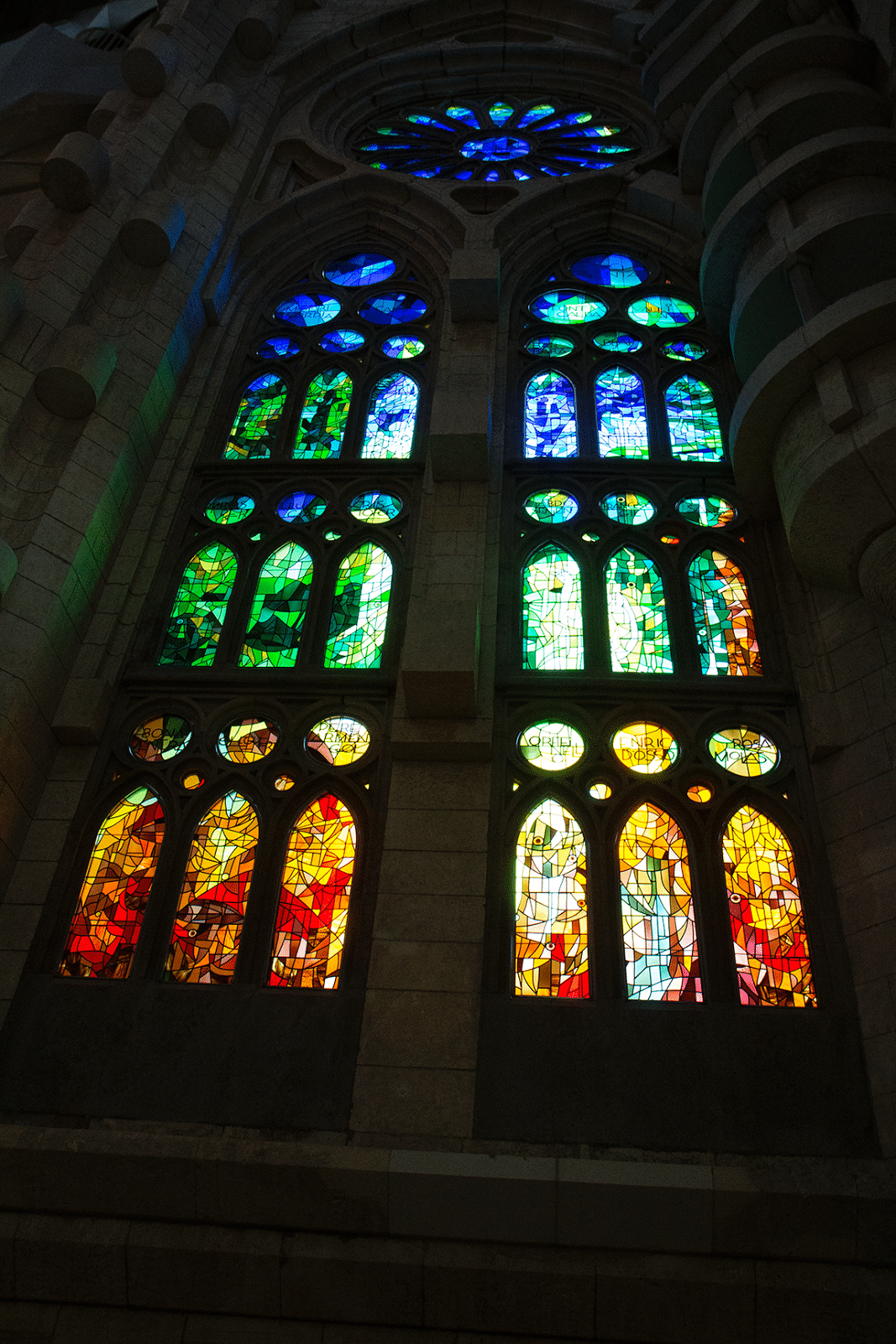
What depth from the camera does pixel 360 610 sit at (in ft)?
26.6

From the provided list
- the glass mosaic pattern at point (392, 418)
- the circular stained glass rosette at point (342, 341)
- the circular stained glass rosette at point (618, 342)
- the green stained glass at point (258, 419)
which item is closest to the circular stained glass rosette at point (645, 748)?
the glass mosaic pattern at point (392, 418)

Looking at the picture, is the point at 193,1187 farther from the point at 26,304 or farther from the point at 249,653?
the point at 26,304

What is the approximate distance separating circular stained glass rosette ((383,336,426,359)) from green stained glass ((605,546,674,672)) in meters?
3.37

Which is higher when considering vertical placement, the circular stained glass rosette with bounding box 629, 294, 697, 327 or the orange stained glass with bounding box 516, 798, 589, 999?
the circular stained glass rosette with bounding box 629, 294, 697, 327

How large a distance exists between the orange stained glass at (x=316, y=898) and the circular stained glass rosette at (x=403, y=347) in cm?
515

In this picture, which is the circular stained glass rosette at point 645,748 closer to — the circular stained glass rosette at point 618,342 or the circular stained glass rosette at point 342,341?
the circular stained glass rosette at point 618,342

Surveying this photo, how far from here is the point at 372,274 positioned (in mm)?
11445

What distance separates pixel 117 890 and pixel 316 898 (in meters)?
1.25

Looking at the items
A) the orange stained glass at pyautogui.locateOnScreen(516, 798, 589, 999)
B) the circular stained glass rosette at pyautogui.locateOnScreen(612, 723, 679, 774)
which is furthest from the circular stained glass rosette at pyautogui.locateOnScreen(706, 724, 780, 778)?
the orange stained glass at pyautogui.locateOnScreen(516, 798, 589, 999)

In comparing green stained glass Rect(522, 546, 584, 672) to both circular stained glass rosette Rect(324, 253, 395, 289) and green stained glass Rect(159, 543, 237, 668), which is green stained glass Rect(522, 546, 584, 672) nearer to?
green stained glass Rect(159, 543, 237, 668)

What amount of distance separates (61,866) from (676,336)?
7391 millimetres

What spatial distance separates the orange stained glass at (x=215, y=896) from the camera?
20.6 feet

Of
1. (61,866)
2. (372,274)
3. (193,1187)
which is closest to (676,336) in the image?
(372,274)

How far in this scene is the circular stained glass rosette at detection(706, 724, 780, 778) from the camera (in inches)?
272
